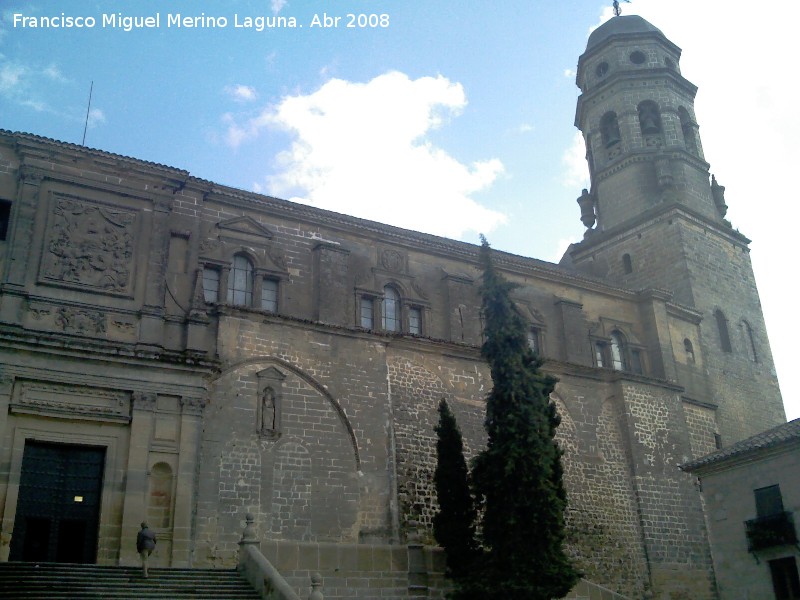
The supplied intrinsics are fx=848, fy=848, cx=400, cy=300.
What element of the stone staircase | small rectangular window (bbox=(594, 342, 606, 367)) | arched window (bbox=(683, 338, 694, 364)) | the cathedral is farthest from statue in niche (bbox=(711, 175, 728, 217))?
the stone staircase

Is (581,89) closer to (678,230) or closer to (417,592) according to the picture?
(678,230)

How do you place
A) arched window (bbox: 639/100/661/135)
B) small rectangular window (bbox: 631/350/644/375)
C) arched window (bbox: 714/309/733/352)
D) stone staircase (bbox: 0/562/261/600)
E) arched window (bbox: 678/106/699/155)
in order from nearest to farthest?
stone staircase (bbox: 0/562/261/600) < small rectangular window (bbox: 631/350/644/375) < arched window (bbox: 714/309/733/352) < arched window (bbox: 639/100/661/135) < arched window (bbox: 678/106/699/155)

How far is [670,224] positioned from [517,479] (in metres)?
18.3

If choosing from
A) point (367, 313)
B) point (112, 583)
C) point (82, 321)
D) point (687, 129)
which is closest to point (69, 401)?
point (82, 321)

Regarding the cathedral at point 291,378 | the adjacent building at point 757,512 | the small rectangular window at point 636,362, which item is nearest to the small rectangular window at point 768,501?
the adjacent building at point 757,512

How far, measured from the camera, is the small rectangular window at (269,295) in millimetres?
23141

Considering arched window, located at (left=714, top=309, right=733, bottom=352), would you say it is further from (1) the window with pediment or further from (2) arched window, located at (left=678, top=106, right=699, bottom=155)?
(1) the window with pediment

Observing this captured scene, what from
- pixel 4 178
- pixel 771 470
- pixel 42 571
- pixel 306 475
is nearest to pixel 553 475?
pixel 306 475

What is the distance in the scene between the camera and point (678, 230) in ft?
108

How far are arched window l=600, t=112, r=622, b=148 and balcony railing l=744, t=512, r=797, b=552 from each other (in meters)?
18.1

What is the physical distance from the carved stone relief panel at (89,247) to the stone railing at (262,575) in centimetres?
687

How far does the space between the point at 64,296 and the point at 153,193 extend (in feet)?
11.9

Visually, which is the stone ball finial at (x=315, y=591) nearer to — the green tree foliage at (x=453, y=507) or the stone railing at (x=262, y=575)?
the stone railing at (x=262, y=575)

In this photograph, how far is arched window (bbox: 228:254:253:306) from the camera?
22.8m
